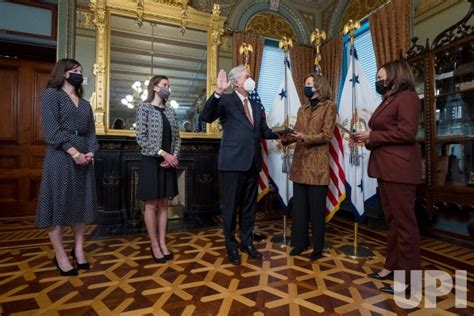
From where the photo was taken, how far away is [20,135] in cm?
375

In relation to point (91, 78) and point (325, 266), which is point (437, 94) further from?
point (91, 78)

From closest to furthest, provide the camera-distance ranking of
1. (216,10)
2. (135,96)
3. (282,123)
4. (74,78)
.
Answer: (74,78) → (282,123) → (135,96) → (216,10)

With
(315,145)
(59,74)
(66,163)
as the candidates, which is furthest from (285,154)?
(59,74)

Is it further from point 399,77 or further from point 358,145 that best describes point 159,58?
point 399,77

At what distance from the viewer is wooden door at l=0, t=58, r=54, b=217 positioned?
12.0 ft

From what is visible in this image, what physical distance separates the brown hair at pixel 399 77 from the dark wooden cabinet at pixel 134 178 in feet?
8.16

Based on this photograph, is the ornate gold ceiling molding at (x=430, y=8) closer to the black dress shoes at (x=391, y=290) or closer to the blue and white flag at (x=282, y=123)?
the blue and white flag at (x=282, y=123)

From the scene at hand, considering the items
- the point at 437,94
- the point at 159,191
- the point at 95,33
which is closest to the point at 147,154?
the point at 159,191

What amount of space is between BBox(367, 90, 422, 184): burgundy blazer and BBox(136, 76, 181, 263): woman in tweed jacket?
4.61 ft

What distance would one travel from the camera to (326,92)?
2199 mm

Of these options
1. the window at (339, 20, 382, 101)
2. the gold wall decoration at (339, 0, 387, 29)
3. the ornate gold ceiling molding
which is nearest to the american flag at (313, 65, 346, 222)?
the window at (339, 20, 382, 101)

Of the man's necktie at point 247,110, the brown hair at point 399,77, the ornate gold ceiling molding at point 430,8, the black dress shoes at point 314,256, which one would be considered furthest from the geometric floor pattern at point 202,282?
the ornate gold ceiling molding at point 430,8

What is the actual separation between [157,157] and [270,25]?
3.32 metres

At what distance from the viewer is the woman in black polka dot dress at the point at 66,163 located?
1.79m
